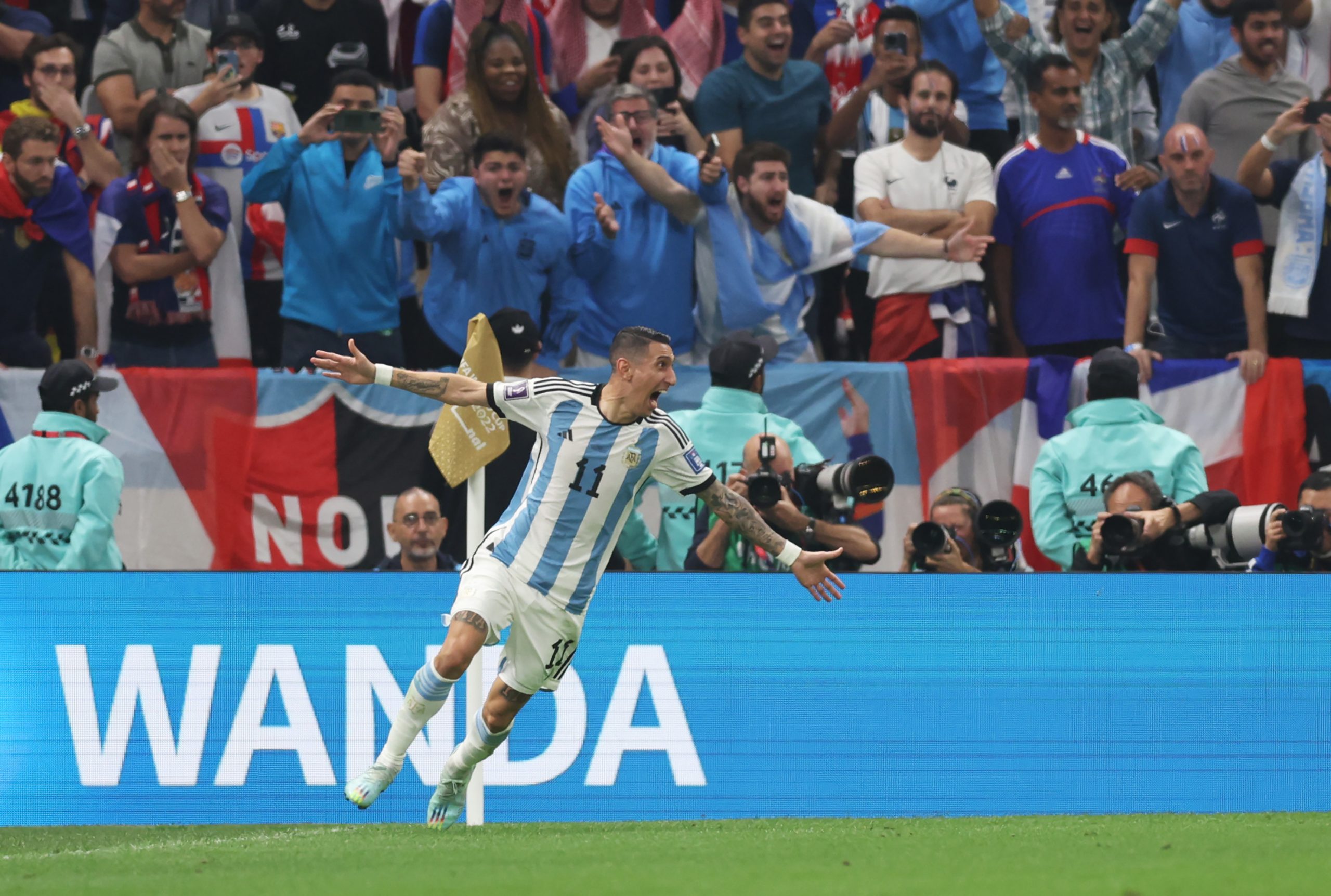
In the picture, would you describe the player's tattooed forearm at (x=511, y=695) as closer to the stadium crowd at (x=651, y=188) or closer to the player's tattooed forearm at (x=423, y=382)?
the player's tattooed forearm at (x=423, y=382)

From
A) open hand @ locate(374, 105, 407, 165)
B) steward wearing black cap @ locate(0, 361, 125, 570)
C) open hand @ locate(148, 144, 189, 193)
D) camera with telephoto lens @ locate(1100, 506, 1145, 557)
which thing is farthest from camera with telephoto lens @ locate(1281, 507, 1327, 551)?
open hand @ locate(148, 144, 189, 193)

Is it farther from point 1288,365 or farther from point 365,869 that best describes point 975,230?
point 365,869

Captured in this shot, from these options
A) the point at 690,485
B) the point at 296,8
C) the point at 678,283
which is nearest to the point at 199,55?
the point at 296,8

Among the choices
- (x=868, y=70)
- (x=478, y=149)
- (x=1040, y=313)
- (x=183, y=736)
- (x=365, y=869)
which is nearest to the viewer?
(x=365, y=869)

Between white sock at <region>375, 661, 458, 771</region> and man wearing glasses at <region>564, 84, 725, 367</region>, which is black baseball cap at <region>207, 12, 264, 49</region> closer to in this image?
man wearing glasses at <region>564, 84, 725, 367</region>

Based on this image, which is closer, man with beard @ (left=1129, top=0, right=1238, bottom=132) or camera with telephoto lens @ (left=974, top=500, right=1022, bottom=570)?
camera with telephoto lens @ (left=974, top=500, right=1022, bottom=570)

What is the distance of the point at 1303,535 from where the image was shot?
838 centimetres

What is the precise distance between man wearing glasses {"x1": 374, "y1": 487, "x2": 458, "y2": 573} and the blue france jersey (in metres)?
2.10

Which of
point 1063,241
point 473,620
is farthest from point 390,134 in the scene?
point 1063,241

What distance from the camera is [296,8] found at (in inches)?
470

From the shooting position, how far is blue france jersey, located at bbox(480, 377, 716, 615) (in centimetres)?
775

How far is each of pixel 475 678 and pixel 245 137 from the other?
16.0ft

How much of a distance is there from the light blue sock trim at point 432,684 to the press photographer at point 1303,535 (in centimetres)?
409

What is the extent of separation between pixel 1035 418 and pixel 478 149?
395 cm
